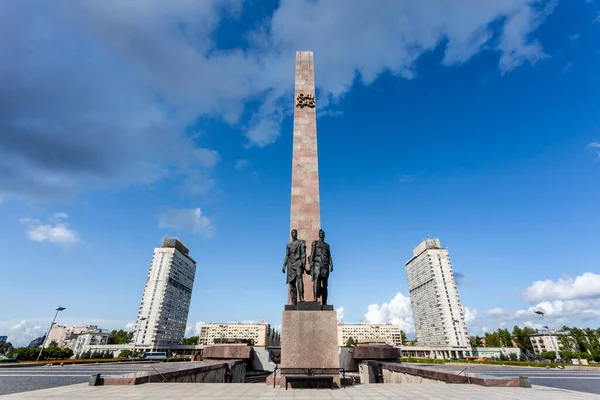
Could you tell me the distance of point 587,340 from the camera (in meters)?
58.9

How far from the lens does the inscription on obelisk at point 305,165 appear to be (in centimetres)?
1538

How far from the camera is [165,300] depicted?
100688 millimetres

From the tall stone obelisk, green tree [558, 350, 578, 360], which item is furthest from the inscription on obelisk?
green tree [558, 350, 578, 360]

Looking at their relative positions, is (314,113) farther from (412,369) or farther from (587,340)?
(587,340)

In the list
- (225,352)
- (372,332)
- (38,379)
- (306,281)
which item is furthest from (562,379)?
(372,332)

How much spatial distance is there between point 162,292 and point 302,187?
333ft

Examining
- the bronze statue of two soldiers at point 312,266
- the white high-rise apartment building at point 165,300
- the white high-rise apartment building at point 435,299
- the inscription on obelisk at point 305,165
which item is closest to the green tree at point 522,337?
the white high-rise apartment building at point 435,299

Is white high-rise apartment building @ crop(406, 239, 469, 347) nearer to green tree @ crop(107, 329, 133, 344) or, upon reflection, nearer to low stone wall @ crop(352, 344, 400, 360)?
low stone wall @ crop(352, 344, 400, 360)

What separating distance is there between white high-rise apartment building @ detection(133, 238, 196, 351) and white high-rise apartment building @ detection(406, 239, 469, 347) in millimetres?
94649

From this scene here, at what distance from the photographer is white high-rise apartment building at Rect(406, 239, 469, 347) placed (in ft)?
316

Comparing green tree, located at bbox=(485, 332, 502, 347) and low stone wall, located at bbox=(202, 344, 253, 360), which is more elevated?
green tree, located at bbox=(485, 332, 502, 347)

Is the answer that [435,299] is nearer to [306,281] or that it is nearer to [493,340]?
[493,340]

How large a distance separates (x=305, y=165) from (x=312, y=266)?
777cm

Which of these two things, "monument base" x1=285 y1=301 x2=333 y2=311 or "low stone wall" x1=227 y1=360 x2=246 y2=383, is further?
"low stone wall" x1=227 y1=360 x2=246 y2=383
